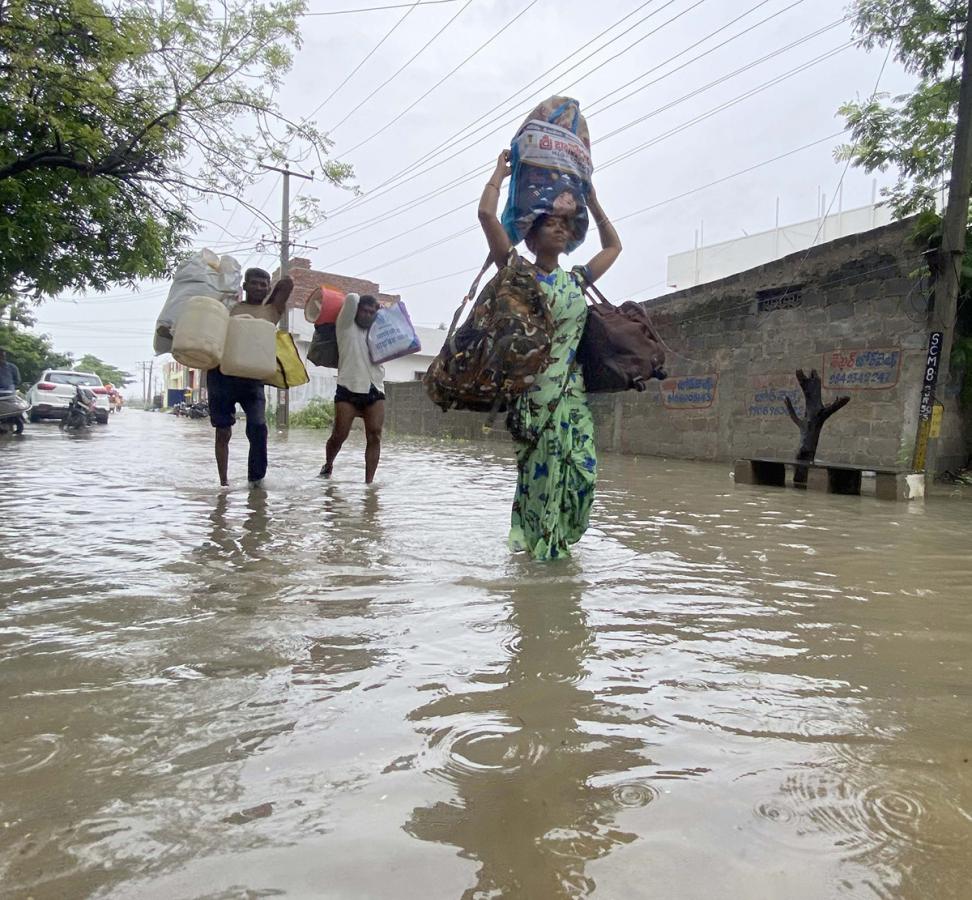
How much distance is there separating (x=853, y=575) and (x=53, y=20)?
8.16 m

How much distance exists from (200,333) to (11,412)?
30.2 ft

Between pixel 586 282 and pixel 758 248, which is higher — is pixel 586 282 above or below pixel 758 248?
below

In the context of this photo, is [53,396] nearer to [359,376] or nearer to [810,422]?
[359,376]

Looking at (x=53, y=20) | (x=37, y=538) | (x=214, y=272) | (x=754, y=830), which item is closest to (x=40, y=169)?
(x=53, y=20)

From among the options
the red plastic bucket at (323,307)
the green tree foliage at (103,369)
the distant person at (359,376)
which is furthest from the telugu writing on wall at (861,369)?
the green tree foliage at (103,369)

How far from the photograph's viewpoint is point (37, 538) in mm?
3496

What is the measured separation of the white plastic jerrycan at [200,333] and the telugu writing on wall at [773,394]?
7169 mm

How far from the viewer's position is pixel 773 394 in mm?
9812

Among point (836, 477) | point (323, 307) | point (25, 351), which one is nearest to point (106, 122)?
point (323, 307)

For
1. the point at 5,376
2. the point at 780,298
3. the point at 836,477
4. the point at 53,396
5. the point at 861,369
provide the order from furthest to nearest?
the point at 53,396, the point at 5,376, the point at 780,298, the point at 861,369, the point at 836,477

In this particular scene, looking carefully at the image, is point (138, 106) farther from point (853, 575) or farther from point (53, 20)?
point (853, 575)

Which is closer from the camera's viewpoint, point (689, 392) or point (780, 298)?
point (780, 298)

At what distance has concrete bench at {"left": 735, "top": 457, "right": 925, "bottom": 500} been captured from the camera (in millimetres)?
6449

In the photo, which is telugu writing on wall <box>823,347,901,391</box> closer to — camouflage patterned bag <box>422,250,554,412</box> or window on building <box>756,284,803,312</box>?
window on building <box>756,284,803,312</box>
